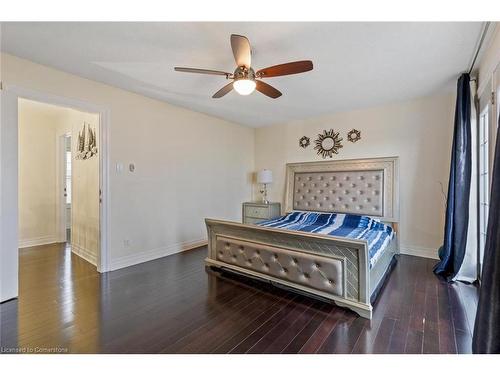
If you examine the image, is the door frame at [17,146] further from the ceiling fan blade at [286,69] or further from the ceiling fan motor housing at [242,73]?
the ceiling fan blade at [286,69]

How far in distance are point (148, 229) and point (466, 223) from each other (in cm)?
404

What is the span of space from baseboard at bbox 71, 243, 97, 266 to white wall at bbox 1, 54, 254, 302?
488mm

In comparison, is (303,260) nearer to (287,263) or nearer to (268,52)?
(287,263)

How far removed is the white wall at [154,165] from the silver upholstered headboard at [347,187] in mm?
1356

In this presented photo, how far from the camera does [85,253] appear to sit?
12.0 feet

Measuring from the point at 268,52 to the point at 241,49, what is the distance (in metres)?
0.47

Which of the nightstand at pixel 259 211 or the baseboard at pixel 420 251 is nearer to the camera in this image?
the baseboard at pixel 420 251

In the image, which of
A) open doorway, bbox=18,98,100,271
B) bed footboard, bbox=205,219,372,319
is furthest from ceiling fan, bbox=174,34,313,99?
open doorway, bbox=18,98,100,271

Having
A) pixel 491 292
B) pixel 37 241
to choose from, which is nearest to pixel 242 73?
pixel 491 292

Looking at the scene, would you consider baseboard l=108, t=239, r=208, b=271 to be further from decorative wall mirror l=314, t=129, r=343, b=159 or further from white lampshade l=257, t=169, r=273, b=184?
decorative wall mirror l=314, t=129, r=343, b=159

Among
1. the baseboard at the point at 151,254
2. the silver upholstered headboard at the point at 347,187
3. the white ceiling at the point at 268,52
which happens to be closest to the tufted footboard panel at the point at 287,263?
the baseboard at the point at 151,254

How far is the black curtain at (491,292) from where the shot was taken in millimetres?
1238
